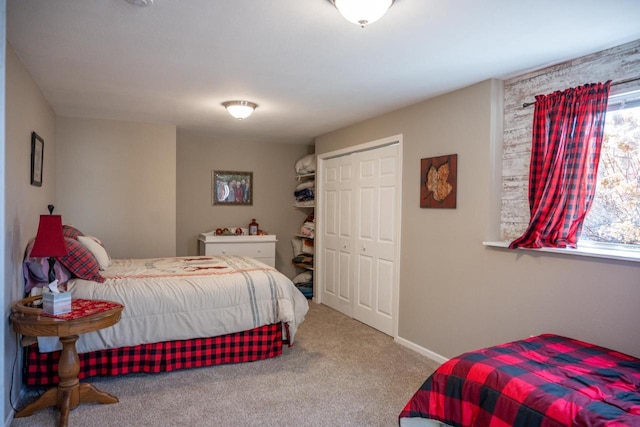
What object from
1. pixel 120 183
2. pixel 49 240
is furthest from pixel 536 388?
pixel 120 183

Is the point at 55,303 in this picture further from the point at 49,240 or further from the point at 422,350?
the point at 422,350

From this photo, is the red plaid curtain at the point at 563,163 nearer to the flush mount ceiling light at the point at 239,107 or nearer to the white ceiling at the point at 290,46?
the white ceiling at the point at 290,46

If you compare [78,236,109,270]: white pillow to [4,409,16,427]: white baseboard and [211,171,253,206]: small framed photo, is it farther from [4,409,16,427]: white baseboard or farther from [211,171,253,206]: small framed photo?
[211,171,253,206]: small framed photo

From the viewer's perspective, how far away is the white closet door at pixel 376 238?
13.4 feet

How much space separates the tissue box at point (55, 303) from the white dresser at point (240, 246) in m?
2.90

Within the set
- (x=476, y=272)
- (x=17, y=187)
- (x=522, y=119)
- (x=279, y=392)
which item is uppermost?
(x=522, y=119)

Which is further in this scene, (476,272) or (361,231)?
(361,231)

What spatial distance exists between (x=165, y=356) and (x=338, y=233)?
2534mm

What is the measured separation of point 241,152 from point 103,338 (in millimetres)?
3608

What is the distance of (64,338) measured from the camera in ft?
8.02

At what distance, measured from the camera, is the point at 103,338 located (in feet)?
9.43

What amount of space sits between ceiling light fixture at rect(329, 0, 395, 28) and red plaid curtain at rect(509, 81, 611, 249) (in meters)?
1.49

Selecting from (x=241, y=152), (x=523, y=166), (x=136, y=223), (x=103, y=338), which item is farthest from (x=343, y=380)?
(x=241, y=152)

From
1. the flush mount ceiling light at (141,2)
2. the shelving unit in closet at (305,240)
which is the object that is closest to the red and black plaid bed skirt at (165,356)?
the shelving unit in closet at (305,240)
